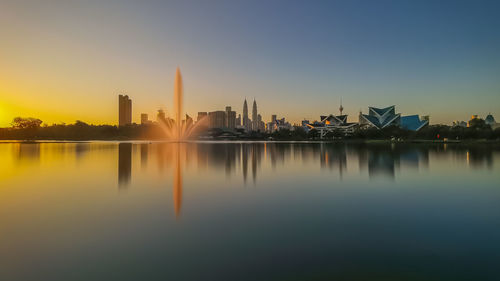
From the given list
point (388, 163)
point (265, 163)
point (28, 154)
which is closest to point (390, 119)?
point (388, 163)

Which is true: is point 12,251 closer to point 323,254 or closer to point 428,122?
point 323,254

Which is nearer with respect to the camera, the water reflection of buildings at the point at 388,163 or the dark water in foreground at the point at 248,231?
the dark water in foreground at the point at 248,231

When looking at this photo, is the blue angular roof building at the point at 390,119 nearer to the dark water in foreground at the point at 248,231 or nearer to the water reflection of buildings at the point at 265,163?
the water reflection of buildings at the point at 265,163

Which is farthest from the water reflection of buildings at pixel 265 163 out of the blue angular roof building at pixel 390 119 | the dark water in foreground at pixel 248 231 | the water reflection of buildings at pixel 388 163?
the blue angular roof building at pixel 390 119

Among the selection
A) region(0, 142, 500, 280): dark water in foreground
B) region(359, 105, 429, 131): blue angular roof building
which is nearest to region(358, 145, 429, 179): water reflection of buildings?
region(0, 142, 500, 280): dark water in foreground

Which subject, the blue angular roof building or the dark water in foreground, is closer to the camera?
the dark water in foreground

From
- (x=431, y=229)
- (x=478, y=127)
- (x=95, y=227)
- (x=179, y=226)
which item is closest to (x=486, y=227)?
(x=431, y=229)

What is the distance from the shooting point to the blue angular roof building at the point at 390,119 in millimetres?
134375

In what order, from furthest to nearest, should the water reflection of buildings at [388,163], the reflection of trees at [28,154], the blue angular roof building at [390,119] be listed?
1. the blue angular roof building at [390,119]
2. the reflection of trees at [28,154]
3. the water reflection of buildings at [388,163]

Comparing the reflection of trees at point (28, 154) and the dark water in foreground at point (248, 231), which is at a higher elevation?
the reflection of trees at point (28, 154)

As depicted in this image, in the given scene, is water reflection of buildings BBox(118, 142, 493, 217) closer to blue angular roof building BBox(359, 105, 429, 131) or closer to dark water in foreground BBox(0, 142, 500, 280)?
dark water in foreground BBox(0, 142, 500, 280)

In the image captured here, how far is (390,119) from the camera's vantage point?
135 meters

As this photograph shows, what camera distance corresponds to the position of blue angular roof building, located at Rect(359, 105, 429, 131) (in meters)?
134

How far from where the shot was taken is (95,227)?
295 inches
